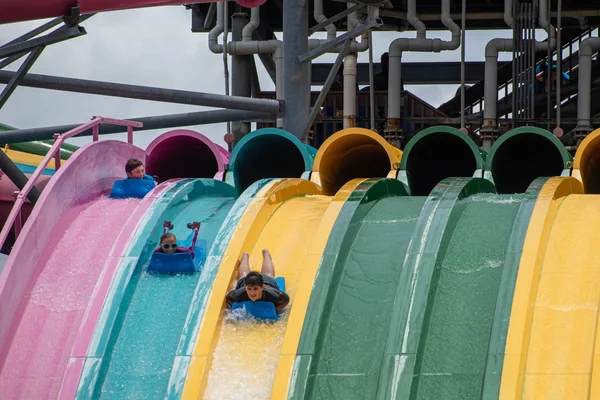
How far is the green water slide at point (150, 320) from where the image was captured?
32.9ft

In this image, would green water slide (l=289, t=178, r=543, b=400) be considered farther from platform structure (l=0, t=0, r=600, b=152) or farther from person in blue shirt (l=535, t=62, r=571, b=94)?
person in blue shirt (l=535, t=62, r=571, b=94)

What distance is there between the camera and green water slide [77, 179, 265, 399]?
10016 mm

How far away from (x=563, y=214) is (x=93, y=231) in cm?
435

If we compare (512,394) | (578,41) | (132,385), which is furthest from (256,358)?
(578,41)

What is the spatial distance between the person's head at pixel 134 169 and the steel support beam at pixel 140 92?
2.57m

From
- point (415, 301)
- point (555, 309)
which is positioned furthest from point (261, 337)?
point (555, 309)

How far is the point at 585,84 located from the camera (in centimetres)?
2400

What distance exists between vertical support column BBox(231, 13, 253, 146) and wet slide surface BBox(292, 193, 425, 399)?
14.1 metres

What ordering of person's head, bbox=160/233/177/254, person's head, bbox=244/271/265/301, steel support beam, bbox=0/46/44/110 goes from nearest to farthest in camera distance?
person's head, bbox=244/271/265/301
person's head, bbox=160/233/177/254
steel support beam, bbox=0/46/44/110

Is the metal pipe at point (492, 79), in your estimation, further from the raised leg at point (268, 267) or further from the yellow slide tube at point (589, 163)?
the raised leg at point (268, 267)

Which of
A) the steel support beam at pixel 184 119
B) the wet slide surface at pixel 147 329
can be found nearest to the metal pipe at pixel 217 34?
the steel support beam at pixel 184 119

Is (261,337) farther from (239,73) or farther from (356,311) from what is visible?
(239,73)

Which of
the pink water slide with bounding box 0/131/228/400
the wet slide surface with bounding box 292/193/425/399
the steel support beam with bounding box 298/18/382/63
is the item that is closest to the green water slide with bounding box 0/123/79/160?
the steel support beam with bounding box 298/18/382/63

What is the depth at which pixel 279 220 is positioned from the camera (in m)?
12.0
